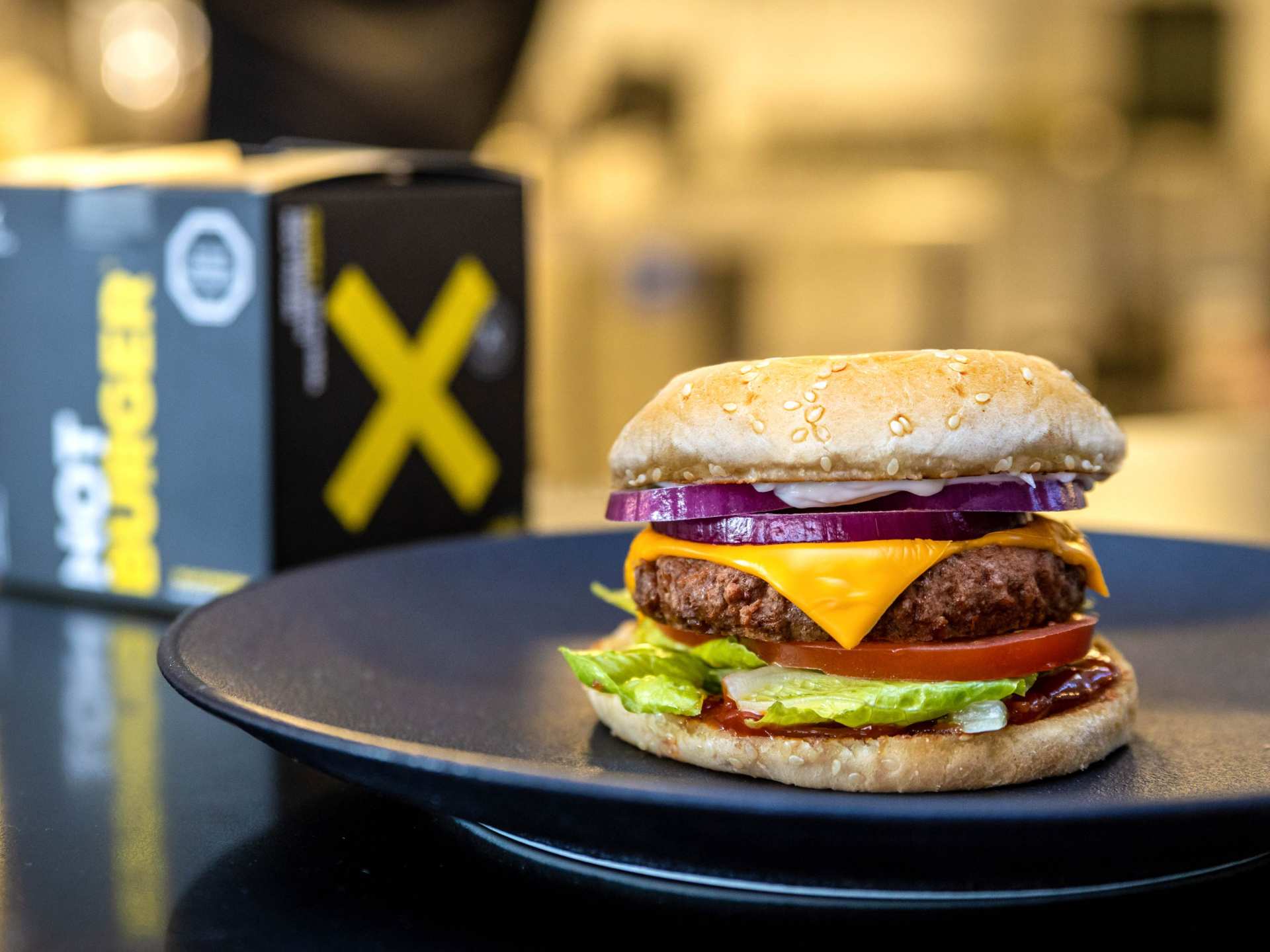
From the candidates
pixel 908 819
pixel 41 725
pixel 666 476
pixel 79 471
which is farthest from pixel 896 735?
pixel 79 471

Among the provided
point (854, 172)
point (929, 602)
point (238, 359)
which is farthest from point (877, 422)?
point (854, 172)

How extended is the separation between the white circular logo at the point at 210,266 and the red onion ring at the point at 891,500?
76cm

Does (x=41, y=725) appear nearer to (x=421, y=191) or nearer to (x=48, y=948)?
(x=48, y=948)

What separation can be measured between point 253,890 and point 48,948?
0.15 meters

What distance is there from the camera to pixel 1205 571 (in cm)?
206

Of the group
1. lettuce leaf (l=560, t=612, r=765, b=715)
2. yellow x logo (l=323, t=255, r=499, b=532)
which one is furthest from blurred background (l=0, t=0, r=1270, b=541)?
lettuce leaf (l=560, t=612, r=765, b=715)

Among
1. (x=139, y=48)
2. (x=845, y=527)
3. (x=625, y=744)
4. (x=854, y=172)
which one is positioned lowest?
(x=625, y=744)

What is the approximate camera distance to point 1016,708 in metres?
1.47

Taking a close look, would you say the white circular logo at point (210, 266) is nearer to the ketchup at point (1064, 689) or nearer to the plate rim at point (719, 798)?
the plate rim at point (719, 798)

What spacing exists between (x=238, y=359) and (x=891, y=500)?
3.24 ft

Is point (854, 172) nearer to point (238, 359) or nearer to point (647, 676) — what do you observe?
point (238, 359)

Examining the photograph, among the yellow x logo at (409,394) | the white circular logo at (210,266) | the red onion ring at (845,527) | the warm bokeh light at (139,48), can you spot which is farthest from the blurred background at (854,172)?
the red onion ring at (845,527)

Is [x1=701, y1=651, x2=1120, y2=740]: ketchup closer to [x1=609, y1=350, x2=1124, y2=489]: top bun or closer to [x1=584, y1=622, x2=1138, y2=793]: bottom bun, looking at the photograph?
[x1=584, y1=622, x2=1138, y2=793]: bottom bun

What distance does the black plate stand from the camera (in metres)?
0.92
